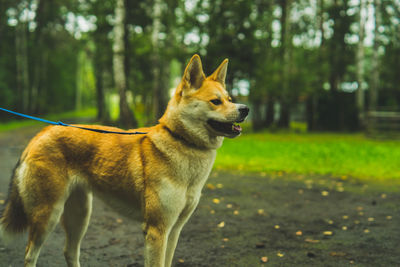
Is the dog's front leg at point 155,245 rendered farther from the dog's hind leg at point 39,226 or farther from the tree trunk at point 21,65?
the tree trunk at point 21,65

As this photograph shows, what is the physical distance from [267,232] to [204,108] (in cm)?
311

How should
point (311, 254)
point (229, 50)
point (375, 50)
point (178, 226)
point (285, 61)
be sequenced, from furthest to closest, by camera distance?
point (285, 61) → point (375, 50) → point (229, 50) → point (311, 254) → point (178, 226)

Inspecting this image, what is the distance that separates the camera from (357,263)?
4398 millimetres

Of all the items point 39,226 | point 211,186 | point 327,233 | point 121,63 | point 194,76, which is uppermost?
point 121,63

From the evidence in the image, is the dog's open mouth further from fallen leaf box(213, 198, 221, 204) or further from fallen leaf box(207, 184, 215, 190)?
fallen leaf box(207, 184, 215, 190)

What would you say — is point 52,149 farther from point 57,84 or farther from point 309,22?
point 57,84

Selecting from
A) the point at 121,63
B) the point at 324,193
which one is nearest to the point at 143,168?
the point at 324,193

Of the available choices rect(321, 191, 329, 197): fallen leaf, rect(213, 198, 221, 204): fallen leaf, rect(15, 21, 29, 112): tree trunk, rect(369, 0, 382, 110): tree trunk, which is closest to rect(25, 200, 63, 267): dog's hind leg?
rect(213, 198, 221, 204): fallen leaf

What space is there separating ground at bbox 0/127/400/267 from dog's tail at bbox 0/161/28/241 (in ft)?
3.27

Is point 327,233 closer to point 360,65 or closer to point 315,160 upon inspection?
point 315,160

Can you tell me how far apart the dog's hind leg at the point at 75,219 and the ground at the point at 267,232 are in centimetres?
58

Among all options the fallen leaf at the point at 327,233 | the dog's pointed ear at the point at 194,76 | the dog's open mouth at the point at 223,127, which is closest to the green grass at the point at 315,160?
the fallen leaf at the point at 327,233

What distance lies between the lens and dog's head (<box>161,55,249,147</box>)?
122 inches

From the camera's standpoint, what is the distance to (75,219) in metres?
3.72
